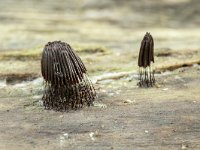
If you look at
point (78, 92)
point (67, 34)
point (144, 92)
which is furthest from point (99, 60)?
point (67, 34)

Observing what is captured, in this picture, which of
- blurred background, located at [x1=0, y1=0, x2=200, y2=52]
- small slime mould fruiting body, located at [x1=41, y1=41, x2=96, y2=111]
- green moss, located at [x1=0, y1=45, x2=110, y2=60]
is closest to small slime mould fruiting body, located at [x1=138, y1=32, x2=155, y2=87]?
small slime mould fruiting body, located at [x1=41, y1=41, x2=96, y2=111]

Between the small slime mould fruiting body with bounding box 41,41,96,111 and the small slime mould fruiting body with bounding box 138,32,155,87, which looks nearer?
the small slime mould fruiting body with bounding box 41,41,96,111

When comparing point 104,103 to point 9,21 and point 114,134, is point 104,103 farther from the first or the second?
point 9,21

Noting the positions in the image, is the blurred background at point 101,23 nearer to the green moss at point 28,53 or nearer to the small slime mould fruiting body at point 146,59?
the green moss at point 28,53

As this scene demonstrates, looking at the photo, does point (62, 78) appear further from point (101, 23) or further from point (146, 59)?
point (101, 23)

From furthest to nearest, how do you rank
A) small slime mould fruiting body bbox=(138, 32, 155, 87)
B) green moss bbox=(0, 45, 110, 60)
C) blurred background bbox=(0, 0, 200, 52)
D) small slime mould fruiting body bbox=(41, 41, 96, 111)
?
blurred background bbox=(0, 0, 200, 52), green moss bbox=(0, 45, 110, 60), small slime mould fruiting body bbox=(138, 32, 155, 87), small slime mould fruiting body bbox=(41, 41, 96, 111)

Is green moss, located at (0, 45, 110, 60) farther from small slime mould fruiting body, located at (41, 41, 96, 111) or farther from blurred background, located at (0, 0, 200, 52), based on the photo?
small slime mould fruiting body, located at (41, 41, 96, 111)
